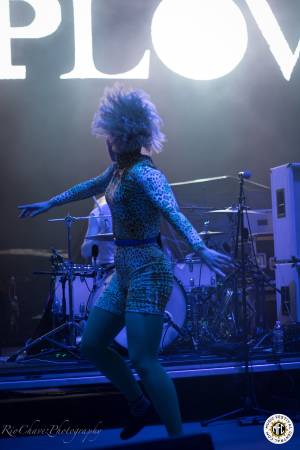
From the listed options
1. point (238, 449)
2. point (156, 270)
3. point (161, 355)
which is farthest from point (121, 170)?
point (161, 355)

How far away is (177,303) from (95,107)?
305cm

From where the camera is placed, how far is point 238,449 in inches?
155

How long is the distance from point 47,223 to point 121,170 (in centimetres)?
493

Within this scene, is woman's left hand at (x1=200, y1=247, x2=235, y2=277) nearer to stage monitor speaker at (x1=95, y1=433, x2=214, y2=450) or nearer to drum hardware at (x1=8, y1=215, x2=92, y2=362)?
stage monitor speaker at (x1=95, y1=433, x2=214, y2=450)

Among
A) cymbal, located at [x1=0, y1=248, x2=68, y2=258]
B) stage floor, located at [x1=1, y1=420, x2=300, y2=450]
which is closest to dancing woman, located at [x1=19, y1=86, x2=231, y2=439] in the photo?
stage floor, located at [x1=1, y1=420, x2=300, y2=450]

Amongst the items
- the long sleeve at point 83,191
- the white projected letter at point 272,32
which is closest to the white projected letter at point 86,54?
the white projected letter at point 272,32

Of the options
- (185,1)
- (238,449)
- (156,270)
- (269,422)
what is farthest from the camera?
(185,1)

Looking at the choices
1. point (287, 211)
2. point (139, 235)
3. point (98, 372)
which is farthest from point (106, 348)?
point (287, 211)

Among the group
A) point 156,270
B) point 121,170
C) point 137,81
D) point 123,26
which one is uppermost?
point 123,26

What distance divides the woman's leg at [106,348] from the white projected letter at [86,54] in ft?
16.6

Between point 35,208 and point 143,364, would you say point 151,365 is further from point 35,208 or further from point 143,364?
point 35,208

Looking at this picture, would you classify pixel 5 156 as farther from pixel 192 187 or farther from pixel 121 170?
pixel 121 170

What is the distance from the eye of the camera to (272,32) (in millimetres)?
7867

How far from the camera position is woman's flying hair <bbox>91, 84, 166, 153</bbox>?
124 inches
